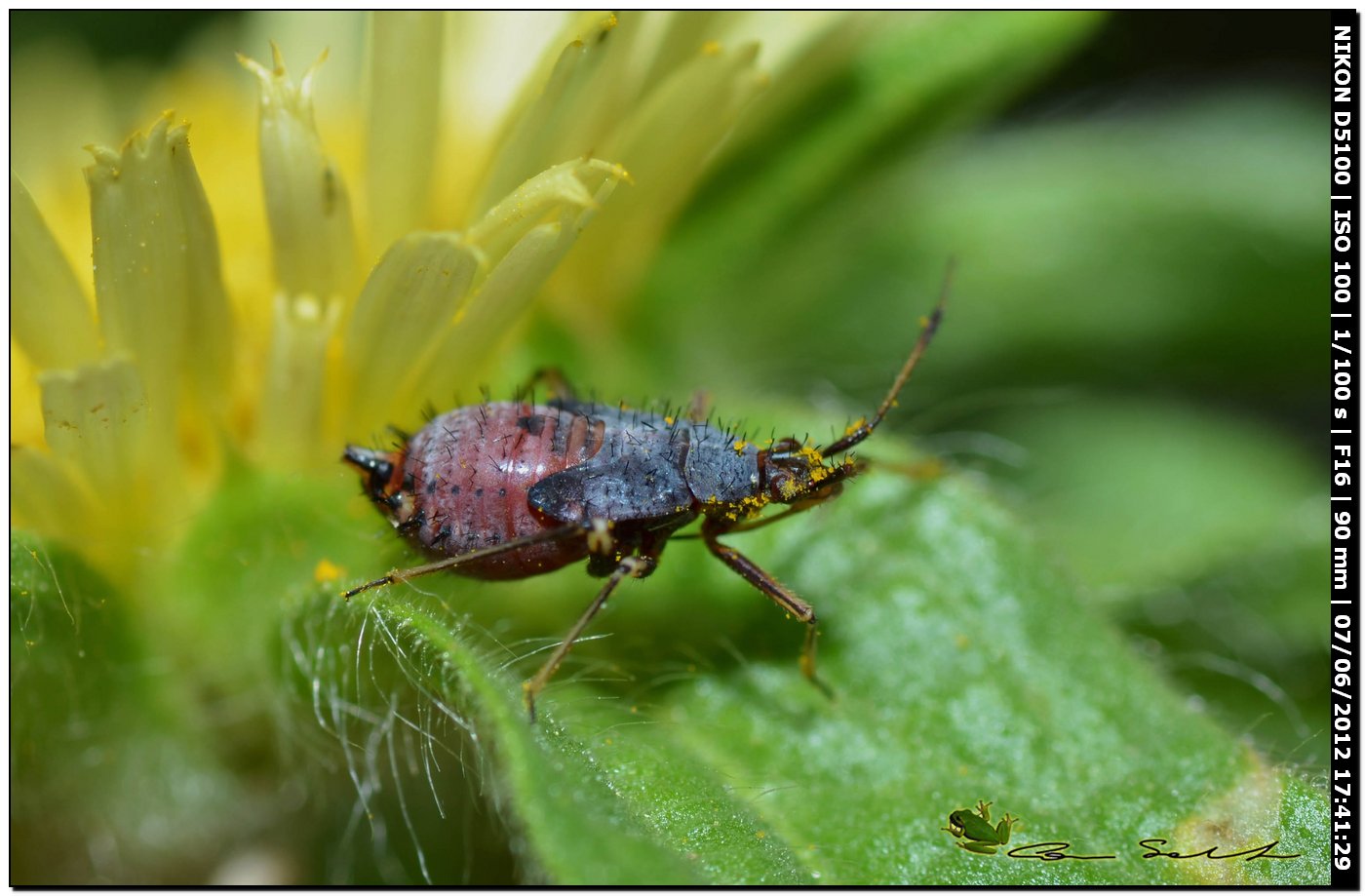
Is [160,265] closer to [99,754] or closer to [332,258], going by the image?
[332,258]

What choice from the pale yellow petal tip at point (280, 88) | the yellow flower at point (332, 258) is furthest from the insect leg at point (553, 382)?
the pale yellow petal tip at point (280, 88)

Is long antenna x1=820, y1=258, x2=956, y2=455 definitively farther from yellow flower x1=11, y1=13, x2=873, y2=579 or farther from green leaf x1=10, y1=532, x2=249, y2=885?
green leaf x1=10, y1=532, x2=249, y2=885

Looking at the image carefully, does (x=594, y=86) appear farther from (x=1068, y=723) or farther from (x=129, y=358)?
(x=1068, y=723)

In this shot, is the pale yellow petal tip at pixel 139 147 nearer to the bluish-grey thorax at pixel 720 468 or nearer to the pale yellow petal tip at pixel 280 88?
the pale yellow petal tip at pixel 280 88

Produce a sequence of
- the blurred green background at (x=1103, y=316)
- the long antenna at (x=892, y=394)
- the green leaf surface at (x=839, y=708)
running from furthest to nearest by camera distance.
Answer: the blurred green background at (x=1103, y=316), the long antenna at (x=892, y=394), the green leaf surface at (x=839, y=708)

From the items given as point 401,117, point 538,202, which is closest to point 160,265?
point 401,117

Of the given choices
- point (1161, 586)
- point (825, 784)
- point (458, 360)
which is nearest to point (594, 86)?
point (458, 360)

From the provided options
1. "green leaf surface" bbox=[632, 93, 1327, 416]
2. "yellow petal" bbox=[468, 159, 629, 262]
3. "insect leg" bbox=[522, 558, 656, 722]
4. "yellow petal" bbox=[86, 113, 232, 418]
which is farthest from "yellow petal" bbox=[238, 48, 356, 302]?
"green leaf surface" bbox=[632, 93, 1327, 416]

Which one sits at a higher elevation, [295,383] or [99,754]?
[295,383]
